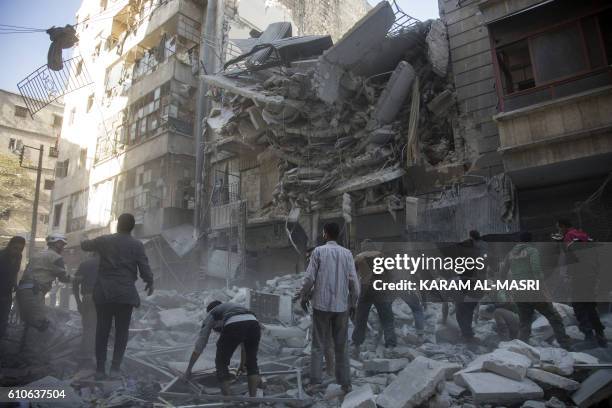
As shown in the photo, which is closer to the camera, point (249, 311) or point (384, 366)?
point (249, 311)

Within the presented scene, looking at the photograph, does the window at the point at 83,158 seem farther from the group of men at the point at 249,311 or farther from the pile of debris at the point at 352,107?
the group of men at the point at 249,311

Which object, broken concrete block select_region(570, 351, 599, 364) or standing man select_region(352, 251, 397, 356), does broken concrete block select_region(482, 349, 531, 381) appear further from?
standing man select_region(352, 251, 397, 356)

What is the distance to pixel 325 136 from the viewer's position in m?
12.4

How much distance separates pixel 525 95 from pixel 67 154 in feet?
85.5

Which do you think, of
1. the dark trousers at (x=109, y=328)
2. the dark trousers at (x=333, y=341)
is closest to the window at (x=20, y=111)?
the dark trousers at (x=109, y=328)

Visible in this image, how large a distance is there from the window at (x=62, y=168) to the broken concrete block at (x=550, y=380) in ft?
89.9

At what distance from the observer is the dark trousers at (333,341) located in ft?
13.0

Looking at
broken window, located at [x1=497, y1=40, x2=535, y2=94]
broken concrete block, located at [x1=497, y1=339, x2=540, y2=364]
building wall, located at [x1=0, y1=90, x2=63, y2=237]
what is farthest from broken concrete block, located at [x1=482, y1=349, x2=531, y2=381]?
building wall, located at [x1=0, y1=90, x2=63, y2=237]

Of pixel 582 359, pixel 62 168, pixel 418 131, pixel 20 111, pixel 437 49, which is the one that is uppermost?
pixel 20 111

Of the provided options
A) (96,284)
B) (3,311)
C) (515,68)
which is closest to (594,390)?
(96,284)

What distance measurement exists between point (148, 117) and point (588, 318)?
61.4ft

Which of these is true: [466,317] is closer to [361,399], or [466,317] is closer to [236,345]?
[361,399]

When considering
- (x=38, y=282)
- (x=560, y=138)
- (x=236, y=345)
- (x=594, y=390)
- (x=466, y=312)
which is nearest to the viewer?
(x=594, y=390)

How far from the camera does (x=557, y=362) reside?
390cm
